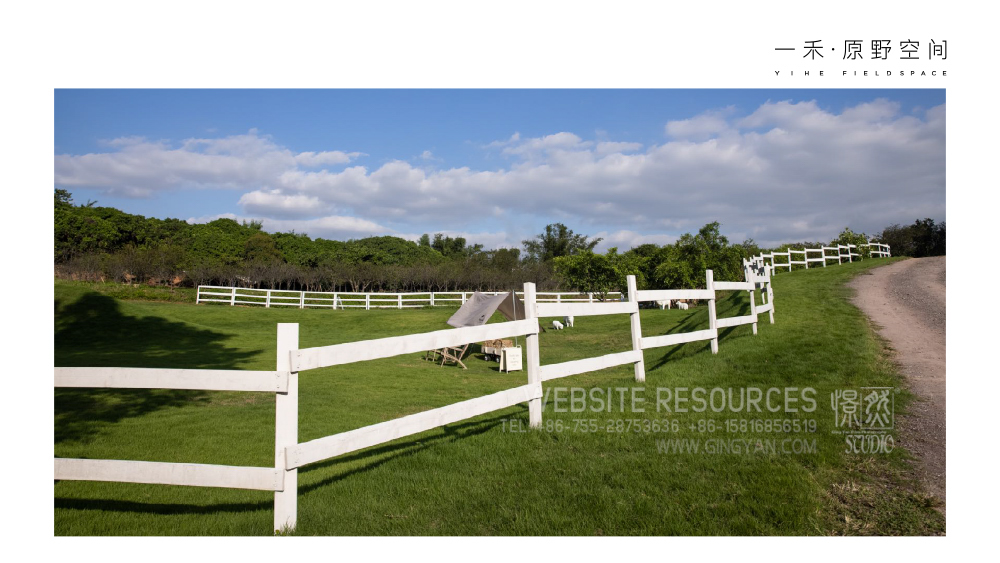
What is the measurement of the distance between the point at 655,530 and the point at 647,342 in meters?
4.47

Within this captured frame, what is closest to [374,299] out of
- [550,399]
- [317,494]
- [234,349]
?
[234,349]

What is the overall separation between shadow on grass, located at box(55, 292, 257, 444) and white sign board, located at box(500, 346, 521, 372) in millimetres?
6561

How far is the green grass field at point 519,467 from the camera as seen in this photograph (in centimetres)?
330

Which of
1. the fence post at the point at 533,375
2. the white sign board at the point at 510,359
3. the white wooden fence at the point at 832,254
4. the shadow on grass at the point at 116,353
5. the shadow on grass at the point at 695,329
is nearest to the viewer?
the fence post at the point at 533,375

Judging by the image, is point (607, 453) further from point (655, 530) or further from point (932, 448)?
point (932, 448)

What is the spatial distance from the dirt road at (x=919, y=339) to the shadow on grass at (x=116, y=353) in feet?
28.5

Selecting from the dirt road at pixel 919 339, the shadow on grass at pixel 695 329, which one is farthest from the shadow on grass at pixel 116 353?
the dirt road at pixel 919 339

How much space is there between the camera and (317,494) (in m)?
3.87

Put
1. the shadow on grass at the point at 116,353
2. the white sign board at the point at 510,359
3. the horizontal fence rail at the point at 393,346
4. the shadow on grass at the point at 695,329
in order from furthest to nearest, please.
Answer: the white sign board at the point at 510,359 < the shadow on grass at the point at 695,329 < the shadow on grass at the point at 116,353 < the horizontal fence rail at the point at 393,346

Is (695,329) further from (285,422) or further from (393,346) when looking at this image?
(285,422)

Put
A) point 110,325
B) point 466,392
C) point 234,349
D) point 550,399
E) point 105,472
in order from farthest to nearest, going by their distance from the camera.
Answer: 1. point 110,325
2. point 234,349
3. point 466,392
4. point 550,399
5. point 105,472

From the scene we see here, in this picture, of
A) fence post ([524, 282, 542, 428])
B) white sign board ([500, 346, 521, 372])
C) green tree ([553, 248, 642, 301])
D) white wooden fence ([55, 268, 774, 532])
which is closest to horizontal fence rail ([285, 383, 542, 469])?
white wooden fence ([55, 268, 774, 532])

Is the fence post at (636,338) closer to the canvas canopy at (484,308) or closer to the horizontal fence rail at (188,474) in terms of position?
the horizontal fence rail at (188,474)

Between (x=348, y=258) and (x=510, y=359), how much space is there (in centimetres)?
4981
